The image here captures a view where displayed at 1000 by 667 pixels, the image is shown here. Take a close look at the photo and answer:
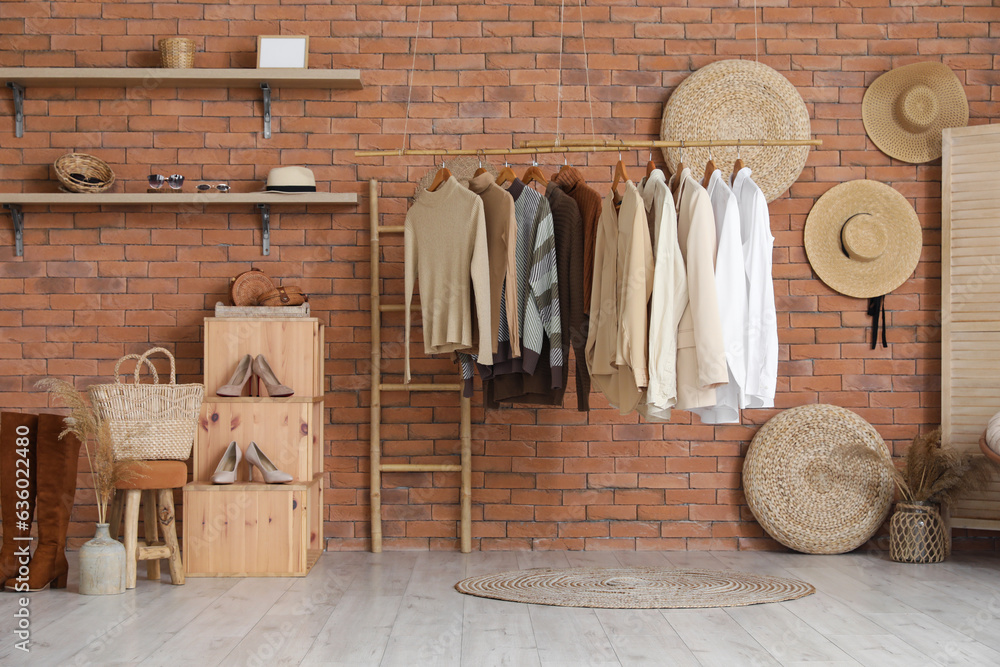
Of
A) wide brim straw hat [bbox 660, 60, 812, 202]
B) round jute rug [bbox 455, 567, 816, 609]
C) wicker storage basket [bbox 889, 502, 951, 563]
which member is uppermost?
wide brim straw hat [bbox 660, 60, 812, 202]

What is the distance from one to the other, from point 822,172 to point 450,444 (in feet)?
7.76

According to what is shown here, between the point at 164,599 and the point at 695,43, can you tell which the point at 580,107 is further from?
the point at 164,599

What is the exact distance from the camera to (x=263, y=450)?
12.8 ft

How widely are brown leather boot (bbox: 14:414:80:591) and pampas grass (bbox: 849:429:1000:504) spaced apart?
370 centimetres

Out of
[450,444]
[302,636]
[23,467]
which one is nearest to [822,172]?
[450,444]

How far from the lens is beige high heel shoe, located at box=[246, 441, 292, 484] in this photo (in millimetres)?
3764

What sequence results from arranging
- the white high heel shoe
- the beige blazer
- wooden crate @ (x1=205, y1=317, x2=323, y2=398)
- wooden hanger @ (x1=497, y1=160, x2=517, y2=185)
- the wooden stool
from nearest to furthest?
the beige blazer
the wooden stool
the white high heel shoe
wooden hanger @ (x1=497, y1=160, x2=517, y2=185)
wooden crate @ (x1=205, y1=317, x2=323, y2=398)

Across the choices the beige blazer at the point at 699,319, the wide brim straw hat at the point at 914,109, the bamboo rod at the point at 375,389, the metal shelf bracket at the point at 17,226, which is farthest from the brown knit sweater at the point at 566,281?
the metal shelf bracket at the point at 17,226

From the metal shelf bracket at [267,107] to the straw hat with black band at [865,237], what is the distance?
2780 mm

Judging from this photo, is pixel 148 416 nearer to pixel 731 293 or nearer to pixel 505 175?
pixel 505 175

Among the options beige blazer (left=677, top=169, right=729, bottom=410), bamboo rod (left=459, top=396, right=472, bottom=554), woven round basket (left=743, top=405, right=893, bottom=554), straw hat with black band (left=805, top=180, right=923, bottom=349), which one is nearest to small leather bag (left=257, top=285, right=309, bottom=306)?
bamboo rod (left=459, top=396, right=472, bottom=554)

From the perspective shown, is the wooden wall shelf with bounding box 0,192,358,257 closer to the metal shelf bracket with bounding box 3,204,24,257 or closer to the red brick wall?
the metal shelf bracket with bounding box 3,204,24,257

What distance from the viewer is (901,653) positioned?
8.88 feet

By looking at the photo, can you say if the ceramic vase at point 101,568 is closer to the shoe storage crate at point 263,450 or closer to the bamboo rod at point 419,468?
the shoe storage crate at point 263,450
